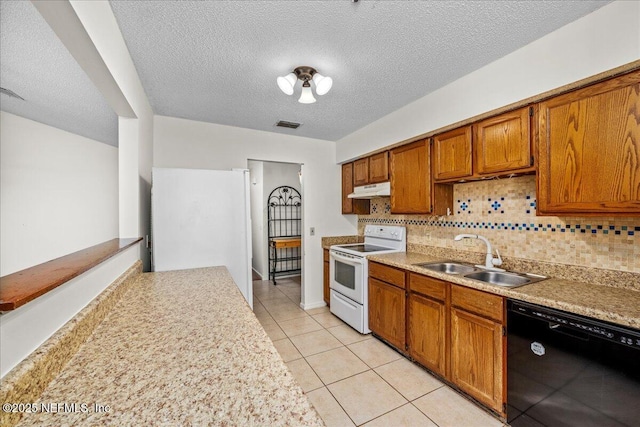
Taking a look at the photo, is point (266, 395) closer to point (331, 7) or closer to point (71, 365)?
point (71, 365)

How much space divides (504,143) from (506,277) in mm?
1000

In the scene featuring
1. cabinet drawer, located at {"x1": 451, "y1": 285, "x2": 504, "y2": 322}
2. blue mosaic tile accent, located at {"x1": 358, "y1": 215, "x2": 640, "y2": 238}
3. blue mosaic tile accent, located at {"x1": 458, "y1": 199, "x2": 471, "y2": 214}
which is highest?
blue mosaic tile accent, located at {"x1": 458, "y1": 199, "x2": 471, "y2": 214}

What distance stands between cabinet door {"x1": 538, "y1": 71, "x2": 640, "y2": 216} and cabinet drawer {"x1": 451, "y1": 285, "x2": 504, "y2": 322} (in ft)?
2.05

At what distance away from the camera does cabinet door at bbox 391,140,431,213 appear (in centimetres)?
250

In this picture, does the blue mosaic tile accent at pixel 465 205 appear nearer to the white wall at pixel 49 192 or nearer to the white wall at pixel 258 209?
the white wall at pixel 258 209

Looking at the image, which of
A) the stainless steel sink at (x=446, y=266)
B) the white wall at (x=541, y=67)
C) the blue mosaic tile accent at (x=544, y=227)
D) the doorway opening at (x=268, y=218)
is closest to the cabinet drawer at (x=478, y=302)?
the stainless steel sink at (x=446, y=266)

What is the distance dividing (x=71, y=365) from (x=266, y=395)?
612 mm

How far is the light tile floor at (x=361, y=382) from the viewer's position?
1713 mm

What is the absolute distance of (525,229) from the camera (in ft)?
6.59

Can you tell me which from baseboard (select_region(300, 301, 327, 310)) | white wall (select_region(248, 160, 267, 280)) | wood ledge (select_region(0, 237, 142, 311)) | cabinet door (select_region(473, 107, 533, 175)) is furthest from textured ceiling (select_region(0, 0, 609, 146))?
white wall (select_region(248, 160, 267, 280))

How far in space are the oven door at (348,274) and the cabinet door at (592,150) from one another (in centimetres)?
165

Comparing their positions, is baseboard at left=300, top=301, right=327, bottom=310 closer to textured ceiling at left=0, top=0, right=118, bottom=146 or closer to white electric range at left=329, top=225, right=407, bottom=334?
white electric range at left=329, top=225, right=407, bottom=334

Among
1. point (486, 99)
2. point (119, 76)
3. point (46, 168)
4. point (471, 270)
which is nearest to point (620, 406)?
point (471, 270)

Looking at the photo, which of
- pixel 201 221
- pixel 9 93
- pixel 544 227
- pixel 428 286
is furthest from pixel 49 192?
pixel 544 227
